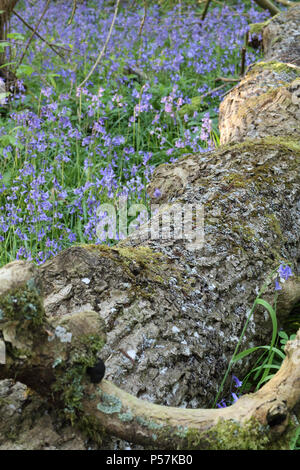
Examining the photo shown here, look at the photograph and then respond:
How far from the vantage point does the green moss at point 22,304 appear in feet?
4.03

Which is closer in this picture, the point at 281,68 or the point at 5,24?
the point at 281,68

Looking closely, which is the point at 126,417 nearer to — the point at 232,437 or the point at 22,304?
the point at 232,437

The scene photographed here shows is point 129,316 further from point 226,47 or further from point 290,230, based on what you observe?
point 226,47

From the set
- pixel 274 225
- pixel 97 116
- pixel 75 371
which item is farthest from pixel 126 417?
pixel 97 116

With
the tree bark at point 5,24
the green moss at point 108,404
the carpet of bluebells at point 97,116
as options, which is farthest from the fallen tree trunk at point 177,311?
the tree bark at point 5,24

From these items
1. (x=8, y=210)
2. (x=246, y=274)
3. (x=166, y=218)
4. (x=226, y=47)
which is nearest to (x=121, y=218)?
(x=8, y=210)

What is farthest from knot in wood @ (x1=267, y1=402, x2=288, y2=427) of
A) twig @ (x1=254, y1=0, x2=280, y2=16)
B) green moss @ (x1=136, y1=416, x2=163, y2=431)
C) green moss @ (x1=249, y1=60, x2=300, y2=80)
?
twig @ (x1=254, y1=0, x2=280, y2=16)

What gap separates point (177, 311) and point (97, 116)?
309 centimetres

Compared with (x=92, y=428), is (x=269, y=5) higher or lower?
higher

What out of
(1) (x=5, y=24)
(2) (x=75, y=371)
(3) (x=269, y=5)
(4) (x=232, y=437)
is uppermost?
(3) (x=269, y=5)

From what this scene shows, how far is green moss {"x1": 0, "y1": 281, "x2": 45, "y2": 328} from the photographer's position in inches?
48.4

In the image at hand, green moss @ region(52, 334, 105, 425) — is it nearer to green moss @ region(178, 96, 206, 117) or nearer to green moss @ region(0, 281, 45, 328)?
green moss @ region(0, 281, 45, 328)

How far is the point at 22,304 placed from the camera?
48.5 inches

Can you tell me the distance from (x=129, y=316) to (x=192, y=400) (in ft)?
1.05
